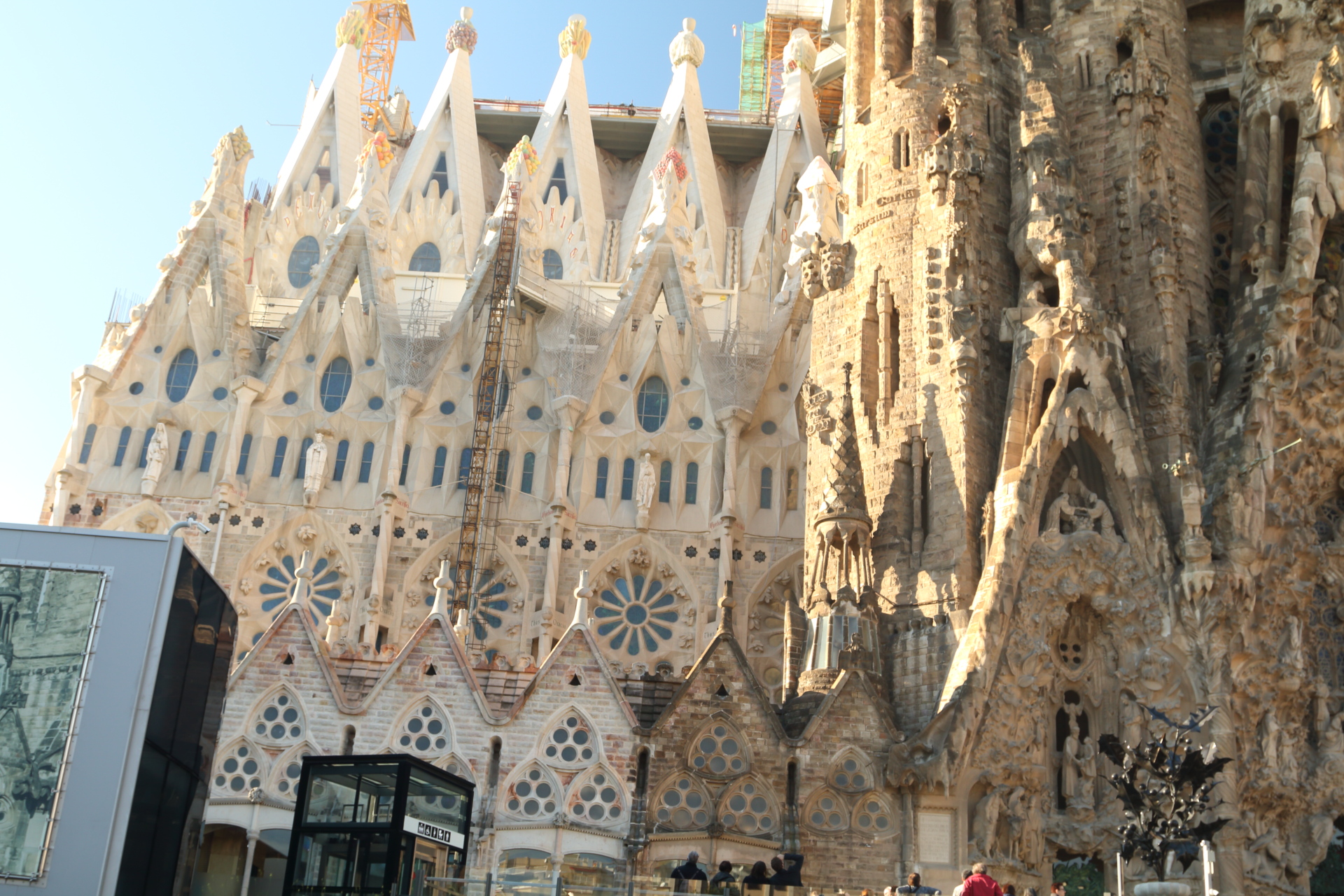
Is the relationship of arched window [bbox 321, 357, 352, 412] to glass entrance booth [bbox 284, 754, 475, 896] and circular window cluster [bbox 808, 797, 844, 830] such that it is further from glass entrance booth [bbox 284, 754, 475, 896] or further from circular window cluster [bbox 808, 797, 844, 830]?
glass entrance booth [bbox 284, 754, 475, 896]

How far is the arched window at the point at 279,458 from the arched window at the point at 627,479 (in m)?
7.50

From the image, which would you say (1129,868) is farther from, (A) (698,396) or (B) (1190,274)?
(A) (698,396)

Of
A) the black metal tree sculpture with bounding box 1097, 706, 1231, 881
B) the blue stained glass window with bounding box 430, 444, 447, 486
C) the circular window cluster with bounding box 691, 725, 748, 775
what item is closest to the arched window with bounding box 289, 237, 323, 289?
the blue stained glass window with bounding box 430, 444, 447, 486

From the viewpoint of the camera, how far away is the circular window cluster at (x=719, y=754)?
23.1m

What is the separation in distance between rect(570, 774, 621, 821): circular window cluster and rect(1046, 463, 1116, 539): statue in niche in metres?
8.23

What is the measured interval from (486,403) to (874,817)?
1413 centimetres

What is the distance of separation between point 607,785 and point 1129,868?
812 centimetres

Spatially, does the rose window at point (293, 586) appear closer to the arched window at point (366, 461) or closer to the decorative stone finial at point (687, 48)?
the arched window at point (366, 461)

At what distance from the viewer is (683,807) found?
75.1 ft

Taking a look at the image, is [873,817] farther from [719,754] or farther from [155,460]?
[155,460]

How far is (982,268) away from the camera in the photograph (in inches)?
1072

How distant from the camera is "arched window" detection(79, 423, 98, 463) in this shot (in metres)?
32.3

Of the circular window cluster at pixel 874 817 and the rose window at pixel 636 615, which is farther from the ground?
the rose window at pixel 636 615

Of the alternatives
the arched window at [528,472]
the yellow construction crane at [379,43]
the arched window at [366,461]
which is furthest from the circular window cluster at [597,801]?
the yellow construction crane at [379,43]
